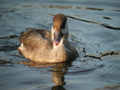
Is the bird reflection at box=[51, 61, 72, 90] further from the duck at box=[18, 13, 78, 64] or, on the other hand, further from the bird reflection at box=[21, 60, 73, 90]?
the duck at box=[18, 13, 78, 64]

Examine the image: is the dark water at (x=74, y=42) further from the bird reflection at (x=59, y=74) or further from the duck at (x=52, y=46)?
the duck at (x=52, y=46)

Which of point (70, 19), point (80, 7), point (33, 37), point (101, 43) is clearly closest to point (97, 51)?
point (101, 43)

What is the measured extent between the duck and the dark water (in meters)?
0.31

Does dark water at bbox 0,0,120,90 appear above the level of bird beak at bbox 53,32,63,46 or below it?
below

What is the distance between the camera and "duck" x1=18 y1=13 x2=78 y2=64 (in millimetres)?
10961

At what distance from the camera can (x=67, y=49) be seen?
461 inches

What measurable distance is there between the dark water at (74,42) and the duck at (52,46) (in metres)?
0.31

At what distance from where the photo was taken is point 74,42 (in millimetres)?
13359

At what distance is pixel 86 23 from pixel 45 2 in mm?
2986

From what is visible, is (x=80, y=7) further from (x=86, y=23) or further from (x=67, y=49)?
(x=67, y=49)

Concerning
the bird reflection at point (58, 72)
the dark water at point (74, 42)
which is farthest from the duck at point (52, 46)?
the dark water at point (74, 42)

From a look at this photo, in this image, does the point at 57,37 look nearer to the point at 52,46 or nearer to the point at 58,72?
the point at 52,46

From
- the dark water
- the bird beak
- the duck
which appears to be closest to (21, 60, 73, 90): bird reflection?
the dark water

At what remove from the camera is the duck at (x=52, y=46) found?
432 inches
